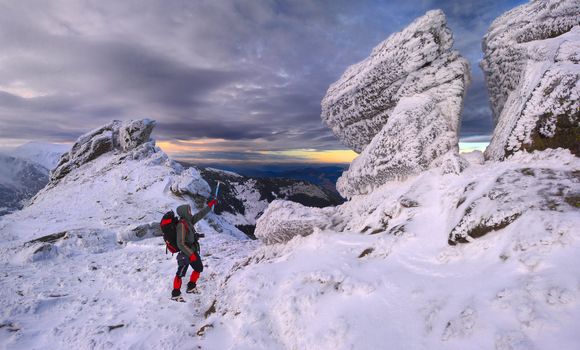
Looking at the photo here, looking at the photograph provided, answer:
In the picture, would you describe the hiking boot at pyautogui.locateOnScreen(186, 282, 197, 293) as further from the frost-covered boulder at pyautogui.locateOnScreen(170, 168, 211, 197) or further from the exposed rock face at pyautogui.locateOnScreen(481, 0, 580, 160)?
the frost-covered boulder at pyautogui.locateOnScreen(170, 168, 211, 197)

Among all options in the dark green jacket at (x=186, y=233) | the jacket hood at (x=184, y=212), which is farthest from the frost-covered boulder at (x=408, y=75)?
the jacket hood at (x=184, y=212)

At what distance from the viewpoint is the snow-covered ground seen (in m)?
4.93

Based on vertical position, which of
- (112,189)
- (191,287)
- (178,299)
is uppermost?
(112,189)

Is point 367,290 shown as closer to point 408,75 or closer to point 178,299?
point 178,299

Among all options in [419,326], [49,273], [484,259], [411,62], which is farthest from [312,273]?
[49,273]

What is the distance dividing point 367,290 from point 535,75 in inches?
369

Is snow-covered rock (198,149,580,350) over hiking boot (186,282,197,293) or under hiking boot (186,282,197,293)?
over

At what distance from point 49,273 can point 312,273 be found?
47.3 ft

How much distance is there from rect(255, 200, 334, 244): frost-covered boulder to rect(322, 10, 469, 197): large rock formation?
3633 mm

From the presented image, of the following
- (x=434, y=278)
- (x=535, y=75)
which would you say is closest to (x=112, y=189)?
(x=434, y=278)

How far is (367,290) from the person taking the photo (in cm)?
716

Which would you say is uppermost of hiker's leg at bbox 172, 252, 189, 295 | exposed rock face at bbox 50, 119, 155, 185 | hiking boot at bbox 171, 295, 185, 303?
exposed rock face at bbox 50, 119, 155, 185

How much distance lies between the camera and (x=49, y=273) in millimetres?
14969

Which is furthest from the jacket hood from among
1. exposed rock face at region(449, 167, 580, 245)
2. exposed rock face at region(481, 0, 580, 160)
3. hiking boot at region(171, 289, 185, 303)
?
exposed rock face at region(481, 0, 580, 160)
